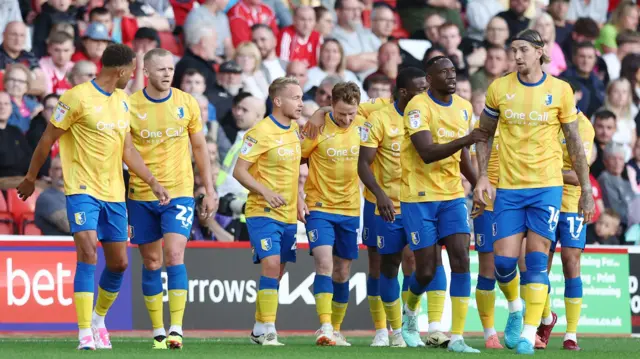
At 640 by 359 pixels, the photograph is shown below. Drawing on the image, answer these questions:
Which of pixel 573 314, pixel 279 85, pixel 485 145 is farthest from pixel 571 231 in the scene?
pixel 279 85

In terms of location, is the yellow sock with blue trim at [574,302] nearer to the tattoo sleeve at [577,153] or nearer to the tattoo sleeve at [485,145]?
the tattoo sleeve at [577,153]

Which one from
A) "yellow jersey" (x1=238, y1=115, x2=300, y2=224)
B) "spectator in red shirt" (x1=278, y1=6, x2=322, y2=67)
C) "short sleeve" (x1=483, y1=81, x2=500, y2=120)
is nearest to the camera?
"short sleeve" (x1=483, y1=81, x2=500, y2=120)

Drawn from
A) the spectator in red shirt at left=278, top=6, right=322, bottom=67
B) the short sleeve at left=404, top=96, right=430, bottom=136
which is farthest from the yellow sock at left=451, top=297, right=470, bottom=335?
the spectator in red shirt at left=278, top=6, right=322, bottom=67

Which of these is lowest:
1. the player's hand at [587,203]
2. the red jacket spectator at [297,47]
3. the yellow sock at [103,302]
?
the yellow sock at [103,302]

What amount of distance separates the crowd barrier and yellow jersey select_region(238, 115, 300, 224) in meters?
2.71

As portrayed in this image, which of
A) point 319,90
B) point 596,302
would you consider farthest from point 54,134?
point 596,302

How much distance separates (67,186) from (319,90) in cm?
745

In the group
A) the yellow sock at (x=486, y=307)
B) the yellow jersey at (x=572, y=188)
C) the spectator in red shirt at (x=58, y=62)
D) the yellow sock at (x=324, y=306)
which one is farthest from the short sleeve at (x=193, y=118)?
the spectator in red shirt at (x=58, y=62)

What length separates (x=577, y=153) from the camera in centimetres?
967

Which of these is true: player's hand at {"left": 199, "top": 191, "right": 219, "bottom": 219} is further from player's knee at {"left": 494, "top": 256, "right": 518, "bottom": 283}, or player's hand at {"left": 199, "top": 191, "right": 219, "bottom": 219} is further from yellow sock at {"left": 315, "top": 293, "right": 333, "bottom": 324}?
player's knee at {"left": 494, "top": 256, "right": 518, "bottom": 283}

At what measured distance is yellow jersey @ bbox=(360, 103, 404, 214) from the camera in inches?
469

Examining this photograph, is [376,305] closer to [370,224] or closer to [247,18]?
[370,224]

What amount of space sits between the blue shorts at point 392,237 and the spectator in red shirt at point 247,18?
6.48m

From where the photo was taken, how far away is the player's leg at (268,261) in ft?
37.8
